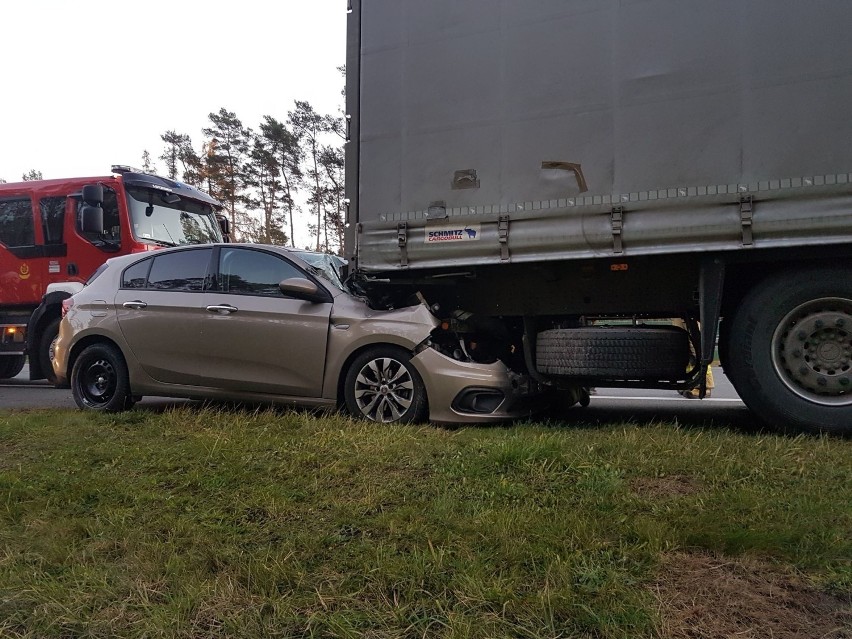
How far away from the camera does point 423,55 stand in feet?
17.2

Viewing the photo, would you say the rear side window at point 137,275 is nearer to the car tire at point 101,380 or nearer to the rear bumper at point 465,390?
the car tire at point 101,380

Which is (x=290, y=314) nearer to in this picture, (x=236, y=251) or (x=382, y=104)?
(x=236, y=251)

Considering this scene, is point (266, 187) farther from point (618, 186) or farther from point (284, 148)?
point (618, 186)

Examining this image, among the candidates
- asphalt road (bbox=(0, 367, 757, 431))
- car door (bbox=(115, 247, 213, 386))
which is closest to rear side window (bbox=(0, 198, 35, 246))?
asphalt road (bbox=(0, 367, 757, 431))

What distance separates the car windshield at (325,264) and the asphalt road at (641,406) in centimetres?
227

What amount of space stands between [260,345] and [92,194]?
16.1ft

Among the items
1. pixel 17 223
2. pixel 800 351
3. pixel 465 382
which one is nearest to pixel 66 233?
pixel 17 223

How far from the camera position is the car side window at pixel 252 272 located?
5.72 meters

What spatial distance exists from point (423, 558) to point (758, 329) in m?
3.16

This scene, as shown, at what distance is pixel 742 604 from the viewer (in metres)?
2.15

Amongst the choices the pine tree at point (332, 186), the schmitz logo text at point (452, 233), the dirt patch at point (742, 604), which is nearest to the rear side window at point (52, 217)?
the schmitz logo text at point (452, 233)

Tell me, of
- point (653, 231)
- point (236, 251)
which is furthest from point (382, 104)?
A: point (653, 231)

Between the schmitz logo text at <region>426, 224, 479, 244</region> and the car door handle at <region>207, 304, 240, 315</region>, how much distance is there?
180cm

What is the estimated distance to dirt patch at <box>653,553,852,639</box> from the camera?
2041 millimetres
